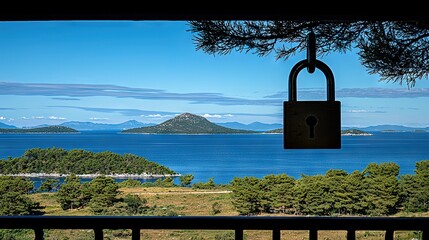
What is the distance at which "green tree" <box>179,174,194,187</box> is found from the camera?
13366 mm

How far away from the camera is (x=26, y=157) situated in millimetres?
10555

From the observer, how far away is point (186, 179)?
44.7 feet

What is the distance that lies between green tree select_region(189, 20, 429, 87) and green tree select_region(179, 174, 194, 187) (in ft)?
34.5

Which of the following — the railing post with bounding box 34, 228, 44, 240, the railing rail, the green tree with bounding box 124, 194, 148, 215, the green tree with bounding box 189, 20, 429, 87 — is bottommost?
the green tree with bounding box 124, 194, 148, 215

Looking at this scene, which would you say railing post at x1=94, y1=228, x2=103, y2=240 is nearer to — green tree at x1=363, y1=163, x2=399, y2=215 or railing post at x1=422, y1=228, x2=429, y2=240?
railing post at x1=422, y1=228, x2=429, y2=240

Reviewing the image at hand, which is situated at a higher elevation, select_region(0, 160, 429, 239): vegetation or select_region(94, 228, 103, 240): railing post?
select_region(94, 228, 103, 240): railing post

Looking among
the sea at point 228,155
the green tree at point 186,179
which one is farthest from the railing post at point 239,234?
the green tree at point 186,179

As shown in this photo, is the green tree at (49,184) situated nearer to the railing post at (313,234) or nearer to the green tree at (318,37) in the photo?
the green tree at (318,37)

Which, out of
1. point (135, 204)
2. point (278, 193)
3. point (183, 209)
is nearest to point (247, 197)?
point (278, 193)

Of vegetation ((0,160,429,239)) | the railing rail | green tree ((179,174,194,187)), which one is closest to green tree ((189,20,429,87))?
the railing rail

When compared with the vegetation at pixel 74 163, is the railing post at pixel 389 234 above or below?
above

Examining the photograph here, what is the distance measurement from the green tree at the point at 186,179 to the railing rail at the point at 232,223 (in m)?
11.7

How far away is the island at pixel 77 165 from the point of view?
9.97 m

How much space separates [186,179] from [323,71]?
12.8 m
